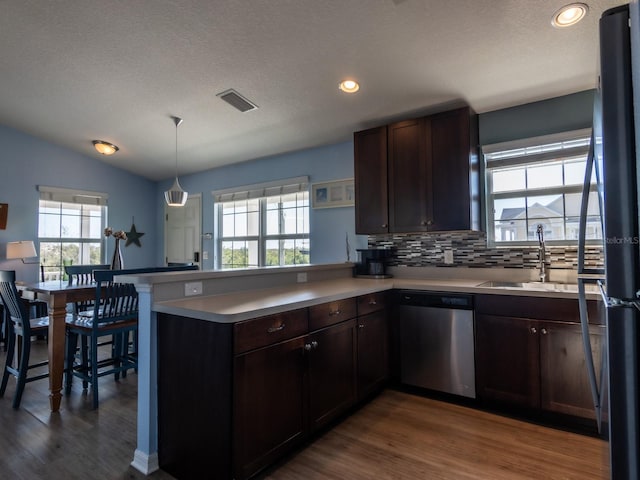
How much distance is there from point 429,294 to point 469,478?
122 cm

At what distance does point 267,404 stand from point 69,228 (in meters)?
4.86

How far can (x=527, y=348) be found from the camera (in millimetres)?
2336

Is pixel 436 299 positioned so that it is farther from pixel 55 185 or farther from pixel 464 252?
pixel 55 185

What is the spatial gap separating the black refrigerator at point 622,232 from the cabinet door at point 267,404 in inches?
51.1

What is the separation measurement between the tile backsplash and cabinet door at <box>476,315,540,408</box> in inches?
28.9

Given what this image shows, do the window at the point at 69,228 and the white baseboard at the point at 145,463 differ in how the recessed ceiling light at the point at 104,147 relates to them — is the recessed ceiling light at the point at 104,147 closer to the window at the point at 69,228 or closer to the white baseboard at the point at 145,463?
the window at the point at 69,228

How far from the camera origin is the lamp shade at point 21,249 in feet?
13.9

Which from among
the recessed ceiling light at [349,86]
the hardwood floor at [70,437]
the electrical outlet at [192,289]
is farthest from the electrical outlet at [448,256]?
the hardwood floor at [70,437]

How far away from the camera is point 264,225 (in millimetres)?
4723

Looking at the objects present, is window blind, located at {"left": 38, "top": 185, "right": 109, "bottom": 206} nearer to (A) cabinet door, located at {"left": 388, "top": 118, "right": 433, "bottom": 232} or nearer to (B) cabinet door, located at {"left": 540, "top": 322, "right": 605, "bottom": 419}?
(A) cabinet door, located at {"left": 388, "top": 118, "right": 433, "bottom": 232}

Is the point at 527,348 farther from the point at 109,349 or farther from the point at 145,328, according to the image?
the point at 109,349

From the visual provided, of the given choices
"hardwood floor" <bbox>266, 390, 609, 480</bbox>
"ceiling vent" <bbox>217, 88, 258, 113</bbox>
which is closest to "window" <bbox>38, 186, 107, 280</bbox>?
"ceiling vent" <bbox>217, 88, 258, 113</bbox>

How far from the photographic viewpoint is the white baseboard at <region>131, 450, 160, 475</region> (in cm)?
181

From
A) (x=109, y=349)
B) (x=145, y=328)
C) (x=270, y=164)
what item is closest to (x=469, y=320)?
(x=145, y=328)
